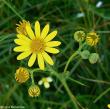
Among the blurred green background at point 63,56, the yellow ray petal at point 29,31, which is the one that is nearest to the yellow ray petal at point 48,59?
the yellow ray petal at point 29,31

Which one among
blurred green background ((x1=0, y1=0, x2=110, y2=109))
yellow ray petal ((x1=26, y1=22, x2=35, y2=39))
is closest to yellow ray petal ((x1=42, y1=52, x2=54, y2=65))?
yellow ray petal ((x1=26, y1=22, x2=35, y2=39))

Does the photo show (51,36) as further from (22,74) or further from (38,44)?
(22,74)

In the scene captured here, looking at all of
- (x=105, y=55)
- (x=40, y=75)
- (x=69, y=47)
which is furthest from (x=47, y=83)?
(x=105, y=55)

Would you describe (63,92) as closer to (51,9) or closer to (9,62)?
(9,62)

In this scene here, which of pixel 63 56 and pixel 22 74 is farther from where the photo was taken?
pixel 63 56

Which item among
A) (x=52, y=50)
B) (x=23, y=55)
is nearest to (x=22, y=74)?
(x=23, y=55)
